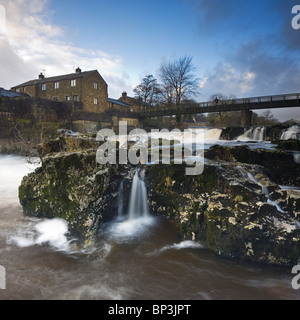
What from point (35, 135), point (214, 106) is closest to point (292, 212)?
point (214, 106)

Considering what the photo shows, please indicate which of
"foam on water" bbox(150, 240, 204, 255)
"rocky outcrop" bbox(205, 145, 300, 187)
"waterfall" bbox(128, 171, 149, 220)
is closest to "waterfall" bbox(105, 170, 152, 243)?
"waterfall" bbox(128, 171, 149, 220)

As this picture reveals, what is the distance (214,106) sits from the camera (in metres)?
22.2

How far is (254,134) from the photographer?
14.4m

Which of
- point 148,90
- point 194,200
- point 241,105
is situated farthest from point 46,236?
point 148,90

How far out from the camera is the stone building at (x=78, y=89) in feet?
94.4

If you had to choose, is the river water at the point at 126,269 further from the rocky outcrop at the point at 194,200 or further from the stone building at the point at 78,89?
the stone building at the point at 78,89

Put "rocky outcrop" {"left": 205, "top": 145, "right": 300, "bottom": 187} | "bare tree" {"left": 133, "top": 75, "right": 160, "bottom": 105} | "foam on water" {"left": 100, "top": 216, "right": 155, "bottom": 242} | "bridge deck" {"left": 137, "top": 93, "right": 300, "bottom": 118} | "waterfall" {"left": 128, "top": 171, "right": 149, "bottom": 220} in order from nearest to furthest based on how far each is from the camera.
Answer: "foam on water" {"left": 100, "top": 216, "right": 155, "bottom": 242} → "waterfall" {"left": 128, "top": 171, "right": 149, "bottom": 220} → "rocky outcrop" {"left": 205, "top": 145, "right": 300, "bottom": 187} → "bridge deck" {"left": 137, "top": 93, "right": 300, "bottom": 118} → "bare tree" {"left": 133, "top": 75, "right": 160, "bottom": 105}

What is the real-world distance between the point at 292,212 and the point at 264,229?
120cm

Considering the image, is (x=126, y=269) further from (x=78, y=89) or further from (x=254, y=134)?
(x=78, y=89)

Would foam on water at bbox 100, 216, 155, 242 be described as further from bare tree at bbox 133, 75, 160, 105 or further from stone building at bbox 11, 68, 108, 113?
bare tree at bbox 133, 75, 160, 105

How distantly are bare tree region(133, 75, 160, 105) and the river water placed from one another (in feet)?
124

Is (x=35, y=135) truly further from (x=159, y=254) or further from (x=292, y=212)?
(x=292, y=212)

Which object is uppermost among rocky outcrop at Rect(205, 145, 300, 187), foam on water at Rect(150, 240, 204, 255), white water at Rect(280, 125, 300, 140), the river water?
white water at Rect(280, 125, 300, 140)

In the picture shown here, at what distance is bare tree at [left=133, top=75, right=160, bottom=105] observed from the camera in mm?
40812
